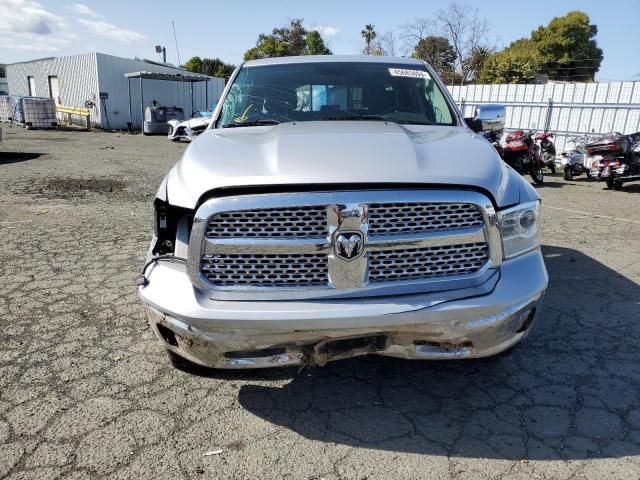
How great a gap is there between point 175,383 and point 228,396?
35 centimetres

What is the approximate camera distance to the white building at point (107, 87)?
89.0 feet

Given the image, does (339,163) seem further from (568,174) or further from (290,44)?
(290,44)

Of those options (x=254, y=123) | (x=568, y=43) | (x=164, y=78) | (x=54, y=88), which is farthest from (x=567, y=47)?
(x=254, y=123)

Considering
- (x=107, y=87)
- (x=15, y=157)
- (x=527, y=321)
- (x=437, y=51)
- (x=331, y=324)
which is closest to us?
(x=331, y=324)

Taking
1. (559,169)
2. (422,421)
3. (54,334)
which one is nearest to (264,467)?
(422,421)

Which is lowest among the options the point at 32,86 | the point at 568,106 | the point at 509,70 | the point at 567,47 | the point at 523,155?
the point at 523,155

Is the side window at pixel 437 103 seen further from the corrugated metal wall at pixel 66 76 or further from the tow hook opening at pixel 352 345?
the corrugated metal wall at pixel 66 76

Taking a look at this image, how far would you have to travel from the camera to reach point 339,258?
2.16 m

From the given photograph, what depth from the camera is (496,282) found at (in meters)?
2.28

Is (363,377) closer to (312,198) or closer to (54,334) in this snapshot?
(312,198)

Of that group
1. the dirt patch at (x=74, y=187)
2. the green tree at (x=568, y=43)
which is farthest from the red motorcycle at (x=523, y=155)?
the green tree at (x=568, y=43)

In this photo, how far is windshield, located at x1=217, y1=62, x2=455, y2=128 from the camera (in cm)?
353

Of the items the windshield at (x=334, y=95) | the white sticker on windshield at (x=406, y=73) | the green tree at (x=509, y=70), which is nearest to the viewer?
the windshield at (x=334, y=95)

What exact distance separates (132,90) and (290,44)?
27862 mm
